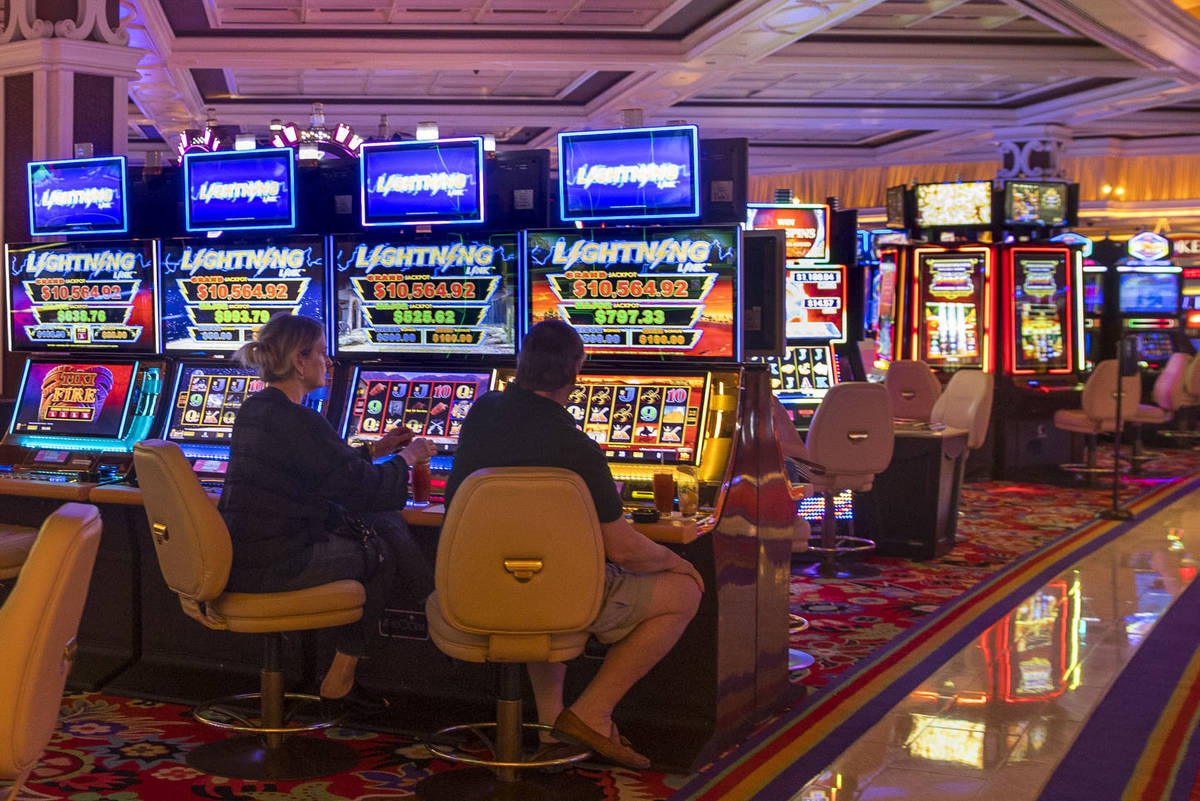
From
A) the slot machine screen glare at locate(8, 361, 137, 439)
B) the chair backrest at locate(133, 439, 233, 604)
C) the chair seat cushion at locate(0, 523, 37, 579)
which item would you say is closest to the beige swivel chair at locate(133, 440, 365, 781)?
the chair backrest at locate(133, 439, 233, 604)

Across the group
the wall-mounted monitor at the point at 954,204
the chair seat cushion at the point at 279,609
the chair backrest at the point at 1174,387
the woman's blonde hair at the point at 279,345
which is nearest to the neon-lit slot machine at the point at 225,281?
the woman's blonde hair at the point at 279,345

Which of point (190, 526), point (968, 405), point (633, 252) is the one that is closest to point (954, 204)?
point (968, 405)

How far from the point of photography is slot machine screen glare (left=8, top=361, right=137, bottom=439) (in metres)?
4.58

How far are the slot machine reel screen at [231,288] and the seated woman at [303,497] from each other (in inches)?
31.8

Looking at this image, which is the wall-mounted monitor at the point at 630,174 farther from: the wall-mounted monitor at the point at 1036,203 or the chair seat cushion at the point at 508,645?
the wall-mounted monitor at the point at 1036,203

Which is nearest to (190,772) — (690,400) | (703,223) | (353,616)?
(353,616)

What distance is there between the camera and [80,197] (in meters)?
4.91

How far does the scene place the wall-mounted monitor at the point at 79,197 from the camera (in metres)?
4.84

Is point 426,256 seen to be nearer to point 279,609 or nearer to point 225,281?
point 225,281

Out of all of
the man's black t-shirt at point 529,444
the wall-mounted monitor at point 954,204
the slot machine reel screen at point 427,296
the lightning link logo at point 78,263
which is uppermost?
the wall-mounted monitor at point 954,204

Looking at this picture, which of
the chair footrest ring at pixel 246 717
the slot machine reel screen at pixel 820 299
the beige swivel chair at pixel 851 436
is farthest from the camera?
the slot machine reel screen at pixel 820 299

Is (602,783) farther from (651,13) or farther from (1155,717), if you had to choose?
(651,13)

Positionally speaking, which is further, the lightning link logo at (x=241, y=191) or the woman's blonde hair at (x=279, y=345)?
the lightning link logo at (x=241, y=191)

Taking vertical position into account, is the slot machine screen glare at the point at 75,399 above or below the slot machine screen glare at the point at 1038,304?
below
